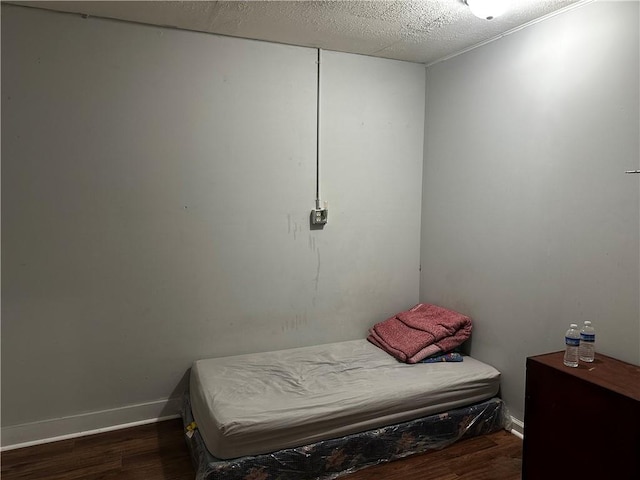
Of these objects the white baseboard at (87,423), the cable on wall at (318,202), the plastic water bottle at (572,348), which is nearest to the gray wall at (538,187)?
the plastic water bottle at (572,348)

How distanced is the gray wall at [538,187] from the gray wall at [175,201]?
0.41 meters

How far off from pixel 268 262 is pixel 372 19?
1.60 metres

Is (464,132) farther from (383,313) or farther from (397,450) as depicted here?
(397,450)

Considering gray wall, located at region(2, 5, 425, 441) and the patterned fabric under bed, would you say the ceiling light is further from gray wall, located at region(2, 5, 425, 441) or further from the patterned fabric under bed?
the patterned fabric under bed

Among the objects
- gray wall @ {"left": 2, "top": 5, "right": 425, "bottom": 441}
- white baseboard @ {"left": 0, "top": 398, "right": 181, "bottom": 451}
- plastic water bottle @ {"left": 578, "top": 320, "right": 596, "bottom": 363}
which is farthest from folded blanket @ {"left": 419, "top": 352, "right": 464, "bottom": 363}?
white baseboard @ {"left": 0, "top": 398, "right": 181, "bottom": 451}

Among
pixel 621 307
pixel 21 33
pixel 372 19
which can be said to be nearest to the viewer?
pixel 621 307

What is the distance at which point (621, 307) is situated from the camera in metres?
2.10

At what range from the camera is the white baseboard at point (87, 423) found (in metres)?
2.47

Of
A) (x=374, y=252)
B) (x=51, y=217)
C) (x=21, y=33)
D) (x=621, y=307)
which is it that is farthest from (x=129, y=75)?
(x=621, y=307)

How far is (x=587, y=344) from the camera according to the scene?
2.08 meters

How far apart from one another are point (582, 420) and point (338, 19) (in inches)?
90.9

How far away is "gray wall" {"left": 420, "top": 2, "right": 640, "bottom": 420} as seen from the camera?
2092 millimetres

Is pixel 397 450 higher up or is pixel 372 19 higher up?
pixel 372 19

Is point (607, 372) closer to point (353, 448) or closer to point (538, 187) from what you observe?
point (538, 187)
